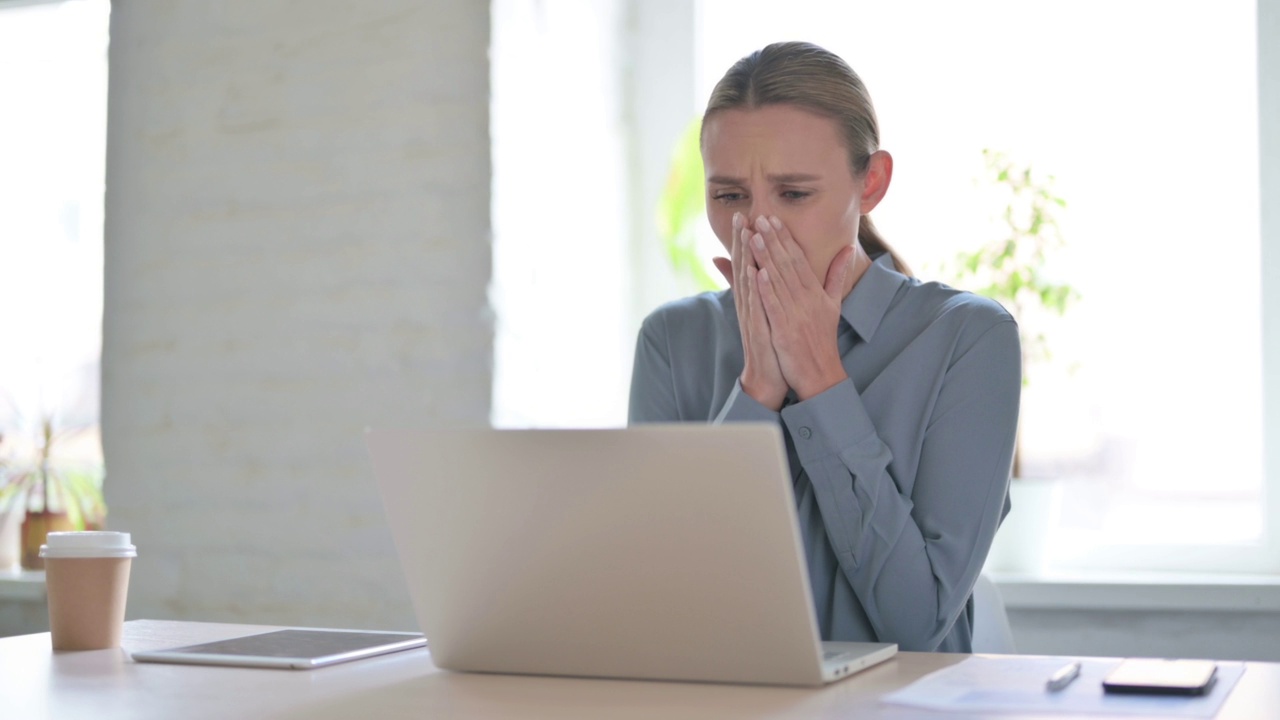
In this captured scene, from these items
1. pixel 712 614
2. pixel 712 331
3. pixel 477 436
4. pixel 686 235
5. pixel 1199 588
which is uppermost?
pixel 686 235

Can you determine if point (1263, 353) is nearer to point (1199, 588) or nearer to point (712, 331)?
point (1199, 588)

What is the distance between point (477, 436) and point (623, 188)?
6.00 feet

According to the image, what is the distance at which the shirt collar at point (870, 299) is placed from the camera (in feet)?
5.00

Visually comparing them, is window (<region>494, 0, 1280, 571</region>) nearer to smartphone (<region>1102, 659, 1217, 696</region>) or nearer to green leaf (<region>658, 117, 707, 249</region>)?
green leaf (<region>658, 117, 707, 249</region>)

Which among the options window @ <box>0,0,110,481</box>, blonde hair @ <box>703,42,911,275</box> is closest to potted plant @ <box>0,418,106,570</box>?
window @ <box>0,0,110,481</box>

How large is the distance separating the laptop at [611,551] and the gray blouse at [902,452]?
0.32 metres

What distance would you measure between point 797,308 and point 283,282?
140cm

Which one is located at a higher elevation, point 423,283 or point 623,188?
point 623,188

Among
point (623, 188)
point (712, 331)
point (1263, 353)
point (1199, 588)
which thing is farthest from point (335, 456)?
point (1263, 353)

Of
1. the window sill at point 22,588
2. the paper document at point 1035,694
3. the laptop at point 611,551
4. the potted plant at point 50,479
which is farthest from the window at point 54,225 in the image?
the paper document at point 1035,694

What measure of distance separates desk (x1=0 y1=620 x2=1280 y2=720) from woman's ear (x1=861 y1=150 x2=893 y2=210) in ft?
2.10

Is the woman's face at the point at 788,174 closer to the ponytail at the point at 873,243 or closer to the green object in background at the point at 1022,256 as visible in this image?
the ponytail at the point at 873,243

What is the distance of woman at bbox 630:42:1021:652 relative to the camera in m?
1.34

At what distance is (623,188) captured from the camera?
273 cm
